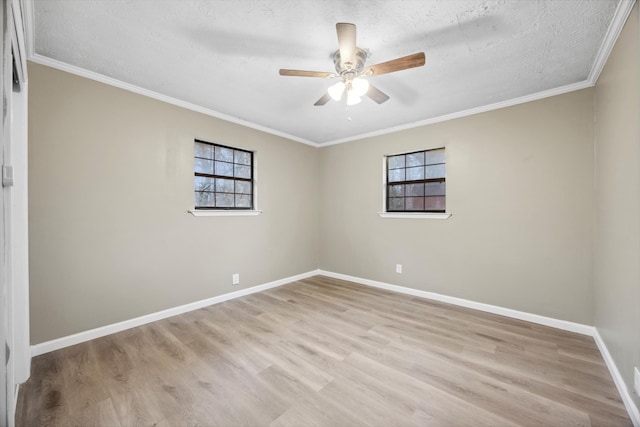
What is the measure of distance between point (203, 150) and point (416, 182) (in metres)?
2.92

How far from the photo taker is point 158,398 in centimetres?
171

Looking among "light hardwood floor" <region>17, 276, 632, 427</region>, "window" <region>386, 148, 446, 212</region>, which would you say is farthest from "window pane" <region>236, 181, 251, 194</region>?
"window" <region>386, 148, 446, 212</region>

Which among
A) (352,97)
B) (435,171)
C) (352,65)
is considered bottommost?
(435,171)

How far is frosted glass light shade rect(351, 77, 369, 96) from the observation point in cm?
202

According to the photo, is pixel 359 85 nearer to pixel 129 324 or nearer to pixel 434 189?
pixel 434 189

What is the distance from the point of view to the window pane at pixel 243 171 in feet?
12.4

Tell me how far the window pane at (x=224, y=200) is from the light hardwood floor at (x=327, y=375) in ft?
4.64

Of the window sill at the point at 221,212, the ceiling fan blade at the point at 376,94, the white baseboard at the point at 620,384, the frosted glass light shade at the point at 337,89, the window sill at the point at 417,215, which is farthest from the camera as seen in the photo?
the window sill at the point at 417,215

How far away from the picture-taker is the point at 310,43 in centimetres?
202

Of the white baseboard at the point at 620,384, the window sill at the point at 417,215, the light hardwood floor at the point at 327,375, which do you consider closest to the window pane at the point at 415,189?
the window sill at the point at 417,215

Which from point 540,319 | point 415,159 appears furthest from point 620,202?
point 415,159

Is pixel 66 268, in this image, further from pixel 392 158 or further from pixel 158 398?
pixel 392 158

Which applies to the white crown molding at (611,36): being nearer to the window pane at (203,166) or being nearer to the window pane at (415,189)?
the window pane at (415,189)

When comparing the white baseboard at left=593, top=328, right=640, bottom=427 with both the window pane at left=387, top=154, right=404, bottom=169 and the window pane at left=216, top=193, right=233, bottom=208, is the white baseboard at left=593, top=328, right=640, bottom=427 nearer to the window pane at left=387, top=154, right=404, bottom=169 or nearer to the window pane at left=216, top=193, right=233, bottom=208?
the window pane at left=387, top=154, right=404, bottom=169
